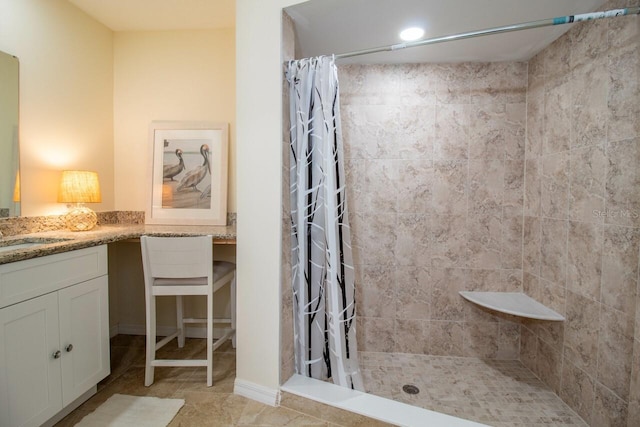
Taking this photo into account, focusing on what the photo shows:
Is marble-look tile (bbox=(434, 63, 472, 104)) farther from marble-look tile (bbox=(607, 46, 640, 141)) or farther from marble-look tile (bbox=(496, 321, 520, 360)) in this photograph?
marble-look tile (bbox=(496, 321, 520, 360))

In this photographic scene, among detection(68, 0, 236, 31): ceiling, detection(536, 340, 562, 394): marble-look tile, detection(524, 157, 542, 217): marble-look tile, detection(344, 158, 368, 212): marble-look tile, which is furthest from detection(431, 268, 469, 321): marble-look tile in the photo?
detection(68, 0, 236, 31): ceiling

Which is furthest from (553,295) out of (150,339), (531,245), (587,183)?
(150,339)

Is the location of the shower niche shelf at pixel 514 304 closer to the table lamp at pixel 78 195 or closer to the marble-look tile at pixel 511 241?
the marble-look tile at pixel 511 241

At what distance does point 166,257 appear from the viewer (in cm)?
179

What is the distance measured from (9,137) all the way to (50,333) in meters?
1.19

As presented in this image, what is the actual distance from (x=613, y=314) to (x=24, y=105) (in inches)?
135

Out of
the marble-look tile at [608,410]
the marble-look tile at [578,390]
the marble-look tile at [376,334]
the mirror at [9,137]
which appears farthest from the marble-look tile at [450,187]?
the mirror at [9,137]

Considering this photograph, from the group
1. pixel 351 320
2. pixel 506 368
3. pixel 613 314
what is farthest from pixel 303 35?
pixel 506 368

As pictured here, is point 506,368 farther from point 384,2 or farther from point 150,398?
point 384,2

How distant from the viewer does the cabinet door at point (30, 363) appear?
1294mm

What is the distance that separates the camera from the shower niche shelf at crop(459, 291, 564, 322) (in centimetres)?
188

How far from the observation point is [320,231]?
1.73 metres

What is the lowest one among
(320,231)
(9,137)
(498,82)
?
(320,231)

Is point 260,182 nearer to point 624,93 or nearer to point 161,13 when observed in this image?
point 161,13
